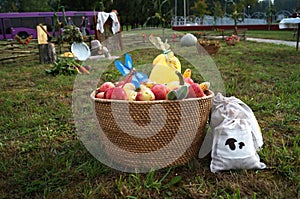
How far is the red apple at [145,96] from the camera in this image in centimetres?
162

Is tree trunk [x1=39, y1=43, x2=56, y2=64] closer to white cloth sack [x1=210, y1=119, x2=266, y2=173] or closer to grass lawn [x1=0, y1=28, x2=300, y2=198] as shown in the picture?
grass lawn [x1=0, y1=28, x2=300, y2=198]

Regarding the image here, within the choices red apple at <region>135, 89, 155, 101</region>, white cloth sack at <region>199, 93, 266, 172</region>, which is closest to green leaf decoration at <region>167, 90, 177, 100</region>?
red apple at <region>135, 89, 155, 101</region>

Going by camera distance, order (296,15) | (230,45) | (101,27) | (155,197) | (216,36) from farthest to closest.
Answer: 1. (216,36)
2. (230,45)
3. (101,27)
4. (296,15)
5. (155,197)

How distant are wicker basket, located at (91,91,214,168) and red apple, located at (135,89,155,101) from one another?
0.26 ft

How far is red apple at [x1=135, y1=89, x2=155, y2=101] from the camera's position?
5.31 feet

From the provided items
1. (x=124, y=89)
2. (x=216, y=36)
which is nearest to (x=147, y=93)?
(x=124, y=89)

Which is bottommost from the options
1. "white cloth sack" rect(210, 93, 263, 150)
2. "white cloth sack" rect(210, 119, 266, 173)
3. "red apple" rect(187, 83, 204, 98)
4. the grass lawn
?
the grass lawn

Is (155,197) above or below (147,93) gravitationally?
below

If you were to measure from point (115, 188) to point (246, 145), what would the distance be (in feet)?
2.41

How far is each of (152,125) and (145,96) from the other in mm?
161

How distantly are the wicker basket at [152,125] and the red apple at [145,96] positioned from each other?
79mm

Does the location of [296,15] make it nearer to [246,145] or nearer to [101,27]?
[101,27]

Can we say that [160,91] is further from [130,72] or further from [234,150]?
[234,150]

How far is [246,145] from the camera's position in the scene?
1.63 m
